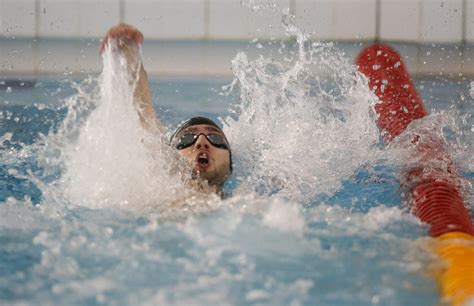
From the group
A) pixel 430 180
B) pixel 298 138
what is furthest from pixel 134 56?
pixel 430 180

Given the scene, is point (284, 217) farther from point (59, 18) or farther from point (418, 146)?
point (59, 18)

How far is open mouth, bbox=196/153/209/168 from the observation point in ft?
11.2

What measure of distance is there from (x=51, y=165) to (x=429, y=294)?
1902mm

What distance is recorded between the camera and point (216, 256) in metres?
2.47

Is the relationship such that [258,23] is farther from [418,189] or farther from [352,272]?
[352,272]

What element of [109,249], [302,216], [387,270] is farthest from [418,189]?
[109,249]

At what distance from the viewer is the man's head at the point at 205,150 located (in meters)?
3.43

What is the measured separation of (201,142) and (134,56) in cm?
50

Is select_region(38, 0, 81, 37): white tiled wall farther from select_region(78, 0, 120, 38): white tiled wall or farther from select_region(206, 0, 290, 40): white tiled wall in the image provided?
select_region(206, 0, 290, 40): white tiled wall

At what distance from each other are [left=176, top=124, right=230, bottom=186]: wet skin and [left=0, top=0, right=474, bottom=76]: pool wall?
23.7 feet

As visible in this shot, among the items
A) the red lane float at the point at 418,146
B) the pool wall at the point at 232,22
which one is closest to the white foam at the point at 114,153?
the red lane float at the point at 418,146

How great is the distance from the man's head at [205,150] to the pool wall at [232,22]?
23.6 ft

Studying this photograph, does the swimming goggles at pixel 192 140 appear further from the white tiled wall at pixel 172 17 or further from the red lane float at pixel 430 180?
the white tiled wall at pixel 172 17

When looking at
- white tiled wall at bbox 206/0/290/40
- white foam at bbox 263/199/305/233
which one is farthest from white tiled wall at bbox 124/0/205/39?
white foam at bbox 263/199/305/233
